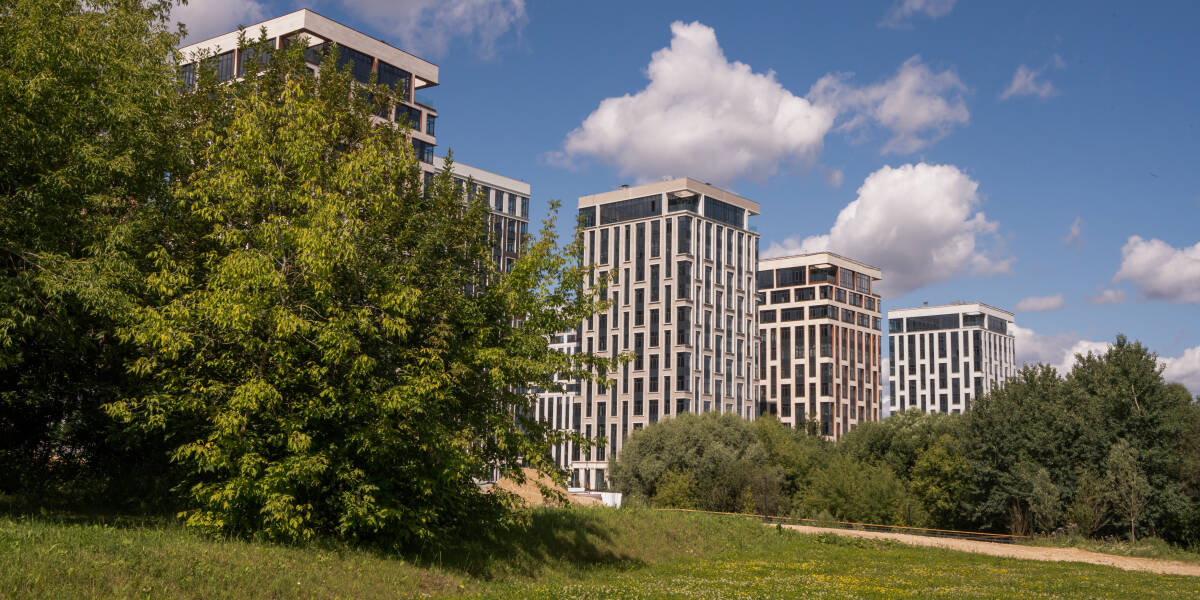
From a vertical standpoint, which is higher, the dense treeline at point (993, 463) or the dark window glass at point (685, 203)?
the dark window glass at point (685, 203)

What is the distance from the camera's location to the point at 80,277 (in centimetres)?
2050

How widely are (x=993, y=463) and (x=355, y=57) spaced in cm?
5953

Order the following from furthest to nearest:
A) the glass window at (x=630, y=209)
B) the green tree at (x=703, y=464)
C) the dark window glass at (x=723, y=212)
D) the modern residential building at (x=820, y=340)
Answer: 1. the modern residential building at (x=820, y=340)
2. the glass window at (x=630, y=209)
3. the dark window glass at (x=723, y=212)
4. the green tree at (x=703, y=464)

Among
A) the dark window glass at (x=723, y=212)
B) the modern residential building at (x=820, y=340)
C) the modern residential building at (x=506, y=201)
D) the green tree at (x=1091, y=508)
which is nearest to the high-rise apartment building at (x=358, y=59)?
the green tree at (x=1091, y=508)

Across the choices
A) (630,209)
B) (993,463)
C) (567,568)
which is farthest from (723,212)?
(567,568)

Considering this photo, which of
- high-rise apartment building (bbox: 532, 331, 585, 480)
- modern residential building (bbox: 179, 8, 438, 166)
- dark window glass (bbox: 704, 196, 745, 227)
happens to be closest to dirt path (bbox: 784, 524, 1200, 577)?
modern residential building (bbox: 179, 8, 438, 166)

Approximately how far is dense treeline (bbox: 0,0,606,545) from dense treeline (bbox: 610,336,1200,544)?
141 ft

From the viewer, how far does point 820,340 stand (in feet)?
598

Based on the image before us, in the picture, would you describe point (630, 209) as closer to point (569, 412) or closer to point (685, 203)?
point (685, 203)

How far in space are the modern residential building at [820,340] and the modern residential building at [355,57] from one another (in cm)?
11427

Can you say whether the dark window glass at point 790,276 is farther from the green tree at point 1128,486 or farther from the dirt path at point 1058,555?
the dirt path at point 1058,555

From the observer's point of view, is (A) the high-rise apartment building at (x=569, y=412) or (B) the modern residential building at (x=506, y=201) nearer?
(B) the modern residential building at (x=506, y=201)

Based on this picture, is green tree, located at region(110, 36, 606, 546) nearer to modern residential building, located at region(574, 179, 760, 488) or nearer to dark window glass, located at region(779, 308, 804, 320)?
modern residential building, located at region(574, 179, 760, 488)

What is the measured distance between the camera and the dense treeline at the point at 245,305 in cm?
2134
